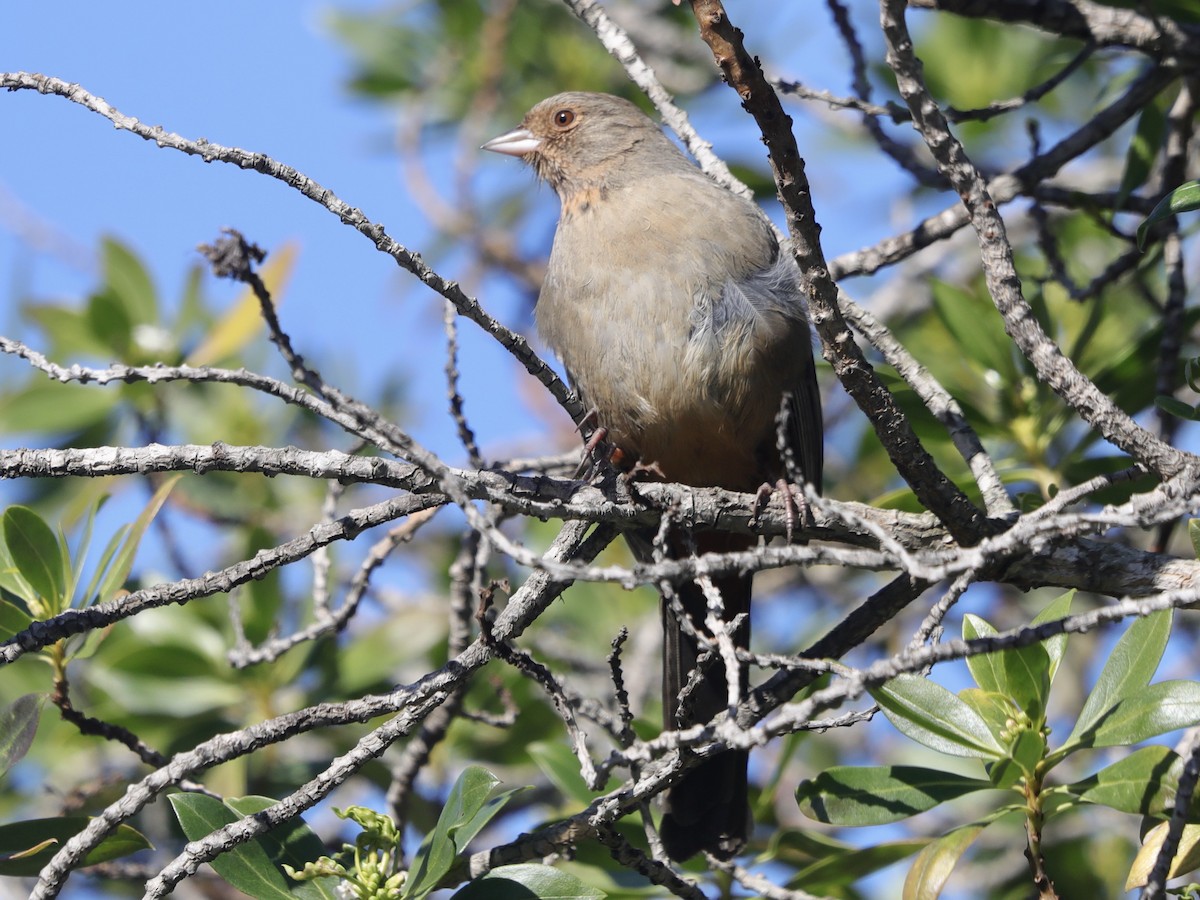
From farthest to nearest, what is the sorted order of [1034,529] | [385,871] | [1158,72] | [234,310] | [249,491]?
[249,491] < [234,310] < [1158,72] < [385,871] < [1034,529]

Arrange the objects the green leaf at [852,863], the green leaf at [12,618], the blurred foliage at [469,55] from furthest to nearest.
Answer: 1. the blurred foliage at [469,55]
2. the green leaf at [852,863]
3. the green leaf at [12,618]

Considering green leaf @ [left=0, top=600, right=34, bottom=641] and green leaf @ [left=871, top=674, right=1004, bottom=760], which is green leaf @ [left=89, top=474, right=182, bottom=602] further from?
green leaf @ [left=871, top=674, right=1004, bottom=760]

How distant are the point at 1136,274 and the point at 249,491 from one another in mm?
3994

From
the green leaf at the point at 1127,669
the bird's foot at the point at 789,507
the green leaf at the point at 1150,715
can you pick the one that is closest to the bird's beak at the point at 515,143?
the bird's foot at the point at 789,507

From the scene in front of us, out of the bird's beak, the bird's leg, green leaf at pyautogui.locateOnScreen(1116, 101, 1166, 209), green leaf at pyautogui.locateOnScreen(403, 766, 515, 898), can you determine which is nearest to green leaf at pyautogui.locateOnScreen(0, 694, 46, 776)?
green leaf at pyautogui.locateOnScreen(403, 766, 515, 898)

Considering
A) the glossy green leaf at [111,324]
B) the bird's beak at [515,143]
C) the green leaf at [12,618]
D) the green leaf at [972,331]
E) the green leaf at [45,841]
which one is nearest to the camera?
the green leaf at [45,841]

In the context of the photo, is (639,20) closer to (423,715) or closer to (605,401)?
(605,401)

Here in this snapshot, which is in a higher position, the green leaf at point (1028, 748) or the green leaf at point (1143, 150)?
the green leaf at point (1143, 150)

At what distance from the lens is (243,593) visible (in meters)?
4.69

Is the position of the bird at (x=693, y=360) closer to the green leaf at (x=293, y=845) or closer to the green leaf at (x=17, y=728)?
the green leaf at (x=293, y=845)

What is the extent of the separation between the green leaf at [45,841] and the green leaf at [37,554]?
56 centimetres

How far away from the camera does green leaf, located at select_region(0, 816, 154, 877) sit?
10.4 feet

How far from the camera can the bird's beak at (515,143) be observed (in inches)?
215

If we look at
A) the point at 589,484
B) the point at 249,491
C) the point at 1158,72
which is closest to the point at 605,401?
the point at 589,484
